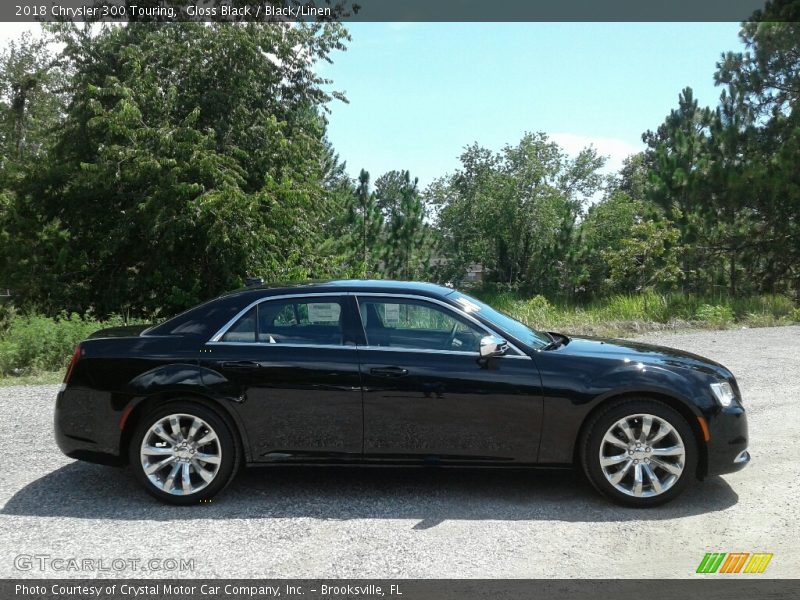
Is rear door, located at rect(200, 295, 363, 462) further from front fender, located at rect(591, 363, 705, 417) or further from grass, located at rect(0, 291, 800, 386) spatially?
grass, located at rect(0, 291, 800, 386)

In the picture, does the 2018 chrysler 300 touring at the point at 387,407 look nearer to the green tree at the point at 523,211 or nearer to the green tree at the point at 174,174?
the green tree at the point at 174,174

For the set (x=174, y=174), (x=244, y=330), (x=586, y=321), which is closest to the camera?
(x=244, y=330)

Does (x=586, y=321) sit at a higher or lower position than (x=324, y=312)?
lower

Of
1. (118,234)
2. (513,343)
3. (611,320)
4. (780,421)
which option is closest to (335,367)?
(513,343)

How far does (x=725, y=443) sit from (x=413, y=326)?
2295 millimetres

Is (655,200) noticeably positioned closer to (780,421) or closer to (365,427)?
(780,421)

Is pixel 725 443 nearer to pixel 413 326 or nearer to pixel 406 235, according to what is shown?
pixel 413 326

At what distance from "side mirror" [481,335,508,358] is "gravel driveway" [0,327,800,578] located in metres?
1.04

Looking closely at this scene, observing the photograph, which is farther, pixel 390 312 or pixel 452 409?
pixel 390 312

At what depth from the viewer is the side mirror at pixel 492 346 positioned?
16.3 ft

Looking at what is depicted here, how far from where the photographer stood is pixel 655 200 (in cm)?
2555

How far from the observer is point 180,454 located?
5086mm

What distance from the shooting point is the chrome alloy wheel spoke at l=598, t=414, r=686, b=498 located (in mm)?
4969

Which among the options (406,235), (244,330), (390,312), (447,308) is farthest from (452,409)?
(406,235)
